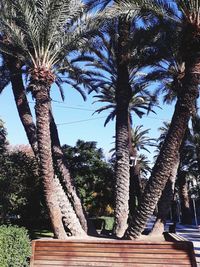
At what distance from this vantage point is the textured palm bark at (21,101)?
583 inches

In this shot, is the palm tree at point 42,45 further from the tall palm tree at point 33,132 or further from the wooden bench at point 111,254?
the tall palm tree at point 33,132

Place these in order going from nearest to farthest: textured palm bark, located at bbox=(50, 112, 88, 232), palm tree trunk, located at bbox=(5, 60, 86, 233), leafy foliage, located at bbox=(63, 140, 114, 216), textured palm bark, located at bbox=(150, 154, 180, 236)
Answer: textured palm bark, located at bbox=(150, 154, 180, 236) < textured palm bark, located at bbox=(50, 112, 88, 232) < palm tree trunk, located at bbox=(5, 60, 86, 233) < leafy foliage, located at bbox=(63, 140, 114, 216)

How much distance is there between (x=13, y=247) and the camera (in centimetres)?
857

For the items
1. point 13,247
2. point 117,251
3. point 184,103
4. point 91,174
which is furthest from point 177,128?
point 91,174

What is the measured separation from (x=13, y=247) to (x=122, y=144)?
24.9 feet

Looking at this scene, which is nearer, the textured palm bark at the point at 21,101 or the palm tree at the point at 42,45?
the palm tree at the point at 42,45

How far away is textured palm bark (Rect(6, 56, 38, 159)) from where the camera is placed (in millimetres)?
14812

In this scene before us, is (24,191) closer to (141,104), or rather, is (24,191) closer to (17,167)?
(17,167)

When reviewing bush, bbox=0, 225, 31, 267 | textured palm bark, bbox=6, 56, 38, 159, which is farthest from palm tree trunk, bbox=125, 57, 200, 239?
textured palm bark, bbox=6, 56, 38, 159

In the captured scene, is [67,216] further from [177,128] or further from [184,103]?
[184,103]

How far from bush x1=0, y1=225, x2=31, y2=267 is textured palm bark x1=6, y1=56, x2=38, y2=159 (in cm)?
581

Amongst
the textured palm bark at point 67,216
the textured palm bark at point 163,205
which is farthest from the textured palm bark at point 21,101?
the textured palm bark at point 163,205

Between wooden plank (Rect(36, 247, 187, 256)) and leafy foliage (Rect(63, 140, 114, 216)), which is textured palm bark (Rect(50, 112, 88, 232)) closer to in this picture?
wooden plank (Rect(36, 247, 187, 256))

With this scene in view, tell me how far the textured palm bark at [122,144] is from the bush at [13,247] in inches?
222
